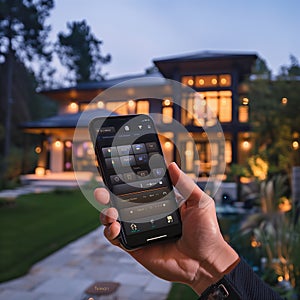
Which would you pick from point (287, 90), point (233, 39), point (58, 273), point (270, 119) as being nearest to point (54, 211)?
point (58, 273)

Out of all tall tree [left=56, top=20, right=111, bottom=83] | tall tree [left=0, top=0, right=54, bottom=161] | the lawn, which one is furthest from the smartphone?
tall tree [left=0, top=0, right=54, bottom=161]

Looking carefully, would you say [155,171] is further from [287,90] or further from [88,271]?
[88,271]

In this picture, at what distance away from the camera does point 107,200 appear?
16.6 inches

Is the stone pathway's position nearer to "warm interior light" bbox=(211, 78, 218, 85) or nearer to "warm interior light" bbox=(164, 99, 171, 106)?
"warm interior light" bbox=(211, 78, 218, 85)

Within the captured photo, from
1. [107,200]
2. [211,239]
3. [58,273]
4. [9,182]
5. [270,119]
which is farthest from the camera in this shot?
[9,182]

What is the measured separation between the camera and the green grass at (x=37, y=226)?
229 cm

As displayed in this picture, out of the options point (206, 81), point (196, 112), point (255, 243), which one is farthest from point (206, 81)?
point (255, 243)

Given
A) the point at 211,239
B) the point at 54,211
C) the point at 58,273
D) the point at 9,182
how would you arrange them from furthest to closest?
the point at 9,182, the point at 54,211, the point at 58,273, the point at 211,239

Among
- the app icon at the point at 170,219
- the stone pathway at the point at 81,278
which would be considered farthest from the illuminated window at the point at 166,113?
the stone pathway at the point at 81,278

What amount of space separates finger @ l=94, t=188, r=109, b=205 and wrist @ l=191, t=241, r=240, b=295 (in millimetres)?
201

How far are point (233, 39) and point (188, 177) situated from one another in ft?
1.75

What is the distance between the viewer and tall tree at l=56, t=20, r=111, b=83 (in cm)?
107

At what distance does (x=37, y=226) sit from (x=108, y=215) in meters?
3.09

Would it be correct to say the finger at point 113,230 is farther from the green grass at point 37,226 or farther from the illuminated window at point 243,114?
the green grass at point 37,226
